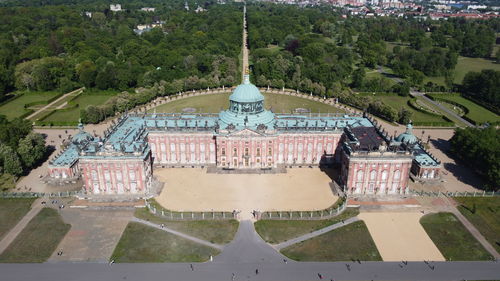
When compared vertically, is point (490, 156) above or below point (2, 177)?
above

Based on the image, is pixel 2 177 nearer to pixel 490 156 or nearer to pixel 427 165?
pixel 427 165

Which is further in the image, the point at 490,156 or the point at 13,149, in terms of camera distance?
the point at 13,149

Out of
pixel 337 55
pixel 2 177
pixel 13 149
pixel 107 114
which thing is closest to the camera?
pixel 2 177

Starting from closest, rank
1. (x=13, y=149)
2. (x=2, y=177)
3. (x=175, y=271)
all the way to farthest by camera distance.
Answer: (x=175, y=271), (x=2, y=177), (x=13, y=149)

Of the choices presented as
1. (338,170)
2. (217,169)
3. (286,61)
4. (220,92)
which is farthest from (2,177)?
(286,61)

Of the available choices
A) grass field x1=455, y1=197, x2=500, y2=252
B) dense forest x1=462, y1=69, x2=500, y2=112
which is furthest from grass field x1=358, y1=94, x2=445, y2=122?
grass field x1=455, y1=197, x2=500, y2=252

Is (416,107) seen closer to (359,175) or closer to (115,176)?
(359,175)
